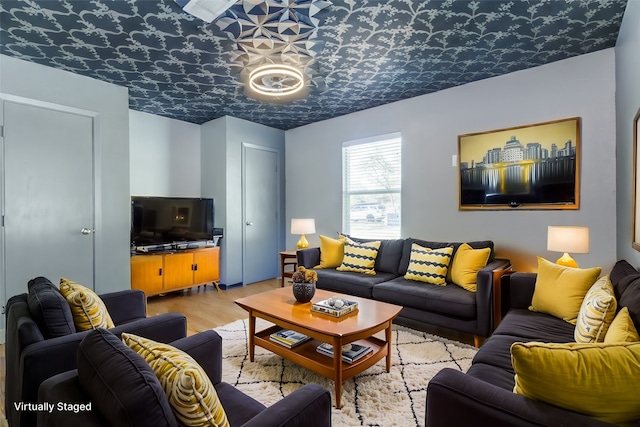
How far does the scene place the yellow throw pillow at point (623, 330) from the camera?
1.19m

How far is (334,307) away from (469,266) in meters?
1.51

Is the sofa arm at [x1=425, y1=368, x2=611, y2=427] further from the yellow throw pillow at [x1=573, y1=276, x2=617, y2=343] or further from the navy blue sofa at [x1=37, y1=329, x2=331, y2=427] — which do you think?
the yellow throw pillow at [x1=573, y1=276, x2=617, y2=343]

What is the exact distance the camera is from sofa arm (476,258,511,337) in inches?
102

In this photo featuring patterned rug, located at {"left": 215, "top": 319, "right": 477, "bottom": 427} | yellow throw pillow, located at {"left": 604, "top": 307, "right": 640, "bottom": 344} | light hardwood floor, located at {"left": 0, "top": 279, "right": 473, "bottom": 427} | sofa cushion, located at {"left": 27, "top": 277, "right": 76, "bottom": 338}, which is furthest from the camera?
light hardwood floor, located at {"left": 0, "top": 279, "right": 473, "bottom": 427}

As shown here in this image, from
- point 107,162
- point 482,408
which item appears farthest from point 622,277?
point 107,162

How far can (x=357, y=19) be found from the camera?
7.84ft

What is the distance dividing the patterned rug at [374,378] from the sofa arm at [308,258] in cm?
131

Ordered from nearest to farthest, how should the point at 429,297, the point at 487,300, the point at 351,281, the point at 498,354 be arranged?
the point at 498,354
the point at 487,300
the point at 429,297
the point at 351,281

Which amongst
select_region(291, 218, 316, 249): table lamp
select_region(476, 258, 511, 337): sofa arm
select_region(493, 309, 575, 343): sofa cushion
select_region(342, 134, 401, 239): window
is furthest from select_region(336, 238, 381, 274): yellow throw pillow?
select_region(493, 309, 575, 343): sofa cushion

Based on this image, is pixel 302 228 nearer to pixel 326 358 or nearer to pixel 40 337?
pixel 326 358

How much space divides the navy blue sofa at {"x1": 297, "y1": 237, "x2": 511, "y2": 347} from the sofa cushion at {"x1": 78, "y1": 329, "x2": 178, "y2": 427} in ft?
8.12

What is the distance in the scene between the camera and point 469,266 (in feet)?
9.90

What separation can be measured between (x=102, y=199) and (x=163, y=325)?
7.98ft

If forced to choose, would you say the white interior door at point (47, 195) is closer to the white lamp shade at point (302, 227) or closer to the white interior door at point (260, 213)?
the white interior door at point (260, 213)
